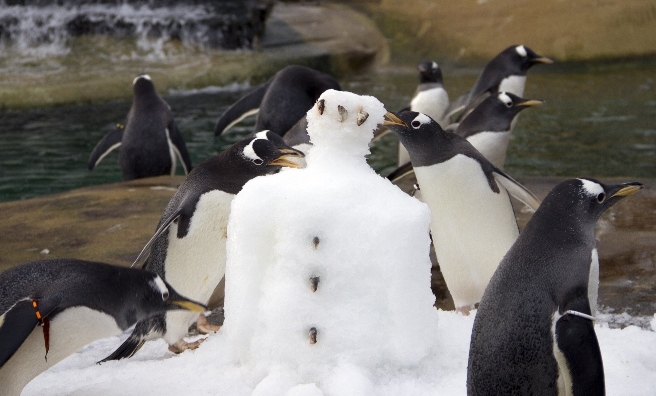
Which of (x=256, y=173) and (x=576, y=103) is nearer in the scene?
(x=256, y=173)

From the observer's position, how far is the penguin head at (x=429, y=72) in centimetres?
745

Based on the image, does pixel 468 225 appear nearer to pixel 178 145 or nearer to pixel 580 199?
pixel 580 199

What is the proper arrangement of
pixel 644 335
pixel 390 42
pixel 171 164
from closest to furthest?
1. pixel 644 335
2. pixel 171 164
3. pixel 390 42

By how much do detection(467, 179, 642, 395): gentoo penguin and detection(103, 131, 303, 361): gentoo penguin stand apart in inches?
48.0

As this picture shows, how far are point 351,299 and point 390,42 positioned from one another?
36.1 ft

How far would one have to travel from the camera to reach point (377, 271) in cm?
243

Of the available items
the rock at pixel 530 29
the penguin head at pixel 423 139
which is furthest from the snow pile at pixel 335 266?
the rock at pixel 530 29

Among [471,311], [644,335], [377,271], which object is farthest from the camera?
[471,311]

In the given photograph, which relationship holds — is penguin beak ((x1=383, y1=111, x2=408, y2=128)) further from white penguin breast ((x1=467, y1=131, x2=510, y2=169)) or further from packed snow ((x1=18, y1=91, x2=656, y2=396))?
white penguin breast ((x1=467, y1=131, x2=510, y2=169))

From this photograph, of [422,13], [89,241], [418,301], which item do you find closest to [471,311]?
[418,301]

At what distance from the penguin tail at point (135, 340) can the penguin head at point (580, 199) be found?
1.53m

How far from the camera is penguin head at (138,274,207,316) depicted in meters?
2.89

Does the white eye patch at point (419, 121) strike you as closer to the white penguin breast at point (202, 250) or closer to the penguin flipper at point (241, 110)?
the white penguin breast at point (202, 250)

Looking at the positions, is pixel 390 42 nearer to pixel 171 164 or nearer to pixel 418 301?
pixel 171 164
